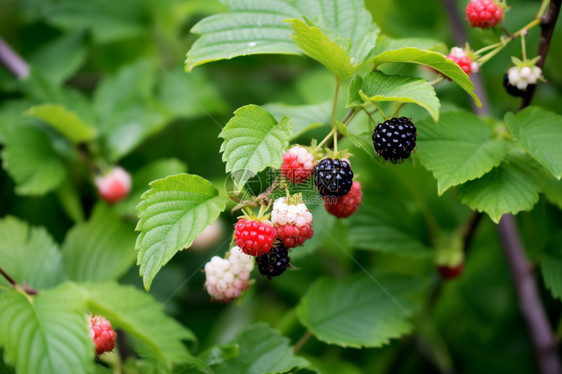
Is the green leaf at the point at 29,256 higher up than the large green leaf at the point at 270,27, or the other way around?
the large green leaf at the point at 270,27

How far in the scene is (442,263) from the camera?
4.51ft

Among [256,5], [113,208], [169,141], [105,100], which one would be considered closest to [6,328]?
[113,208]

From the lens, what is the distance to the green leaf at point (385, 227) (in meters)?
1.36

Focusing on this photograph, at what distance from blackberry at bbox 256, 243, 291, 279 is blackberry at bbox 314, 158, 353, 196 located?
14 cm

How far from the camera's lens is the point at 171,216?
910 mm

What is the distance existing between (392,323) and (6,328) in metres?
0.80

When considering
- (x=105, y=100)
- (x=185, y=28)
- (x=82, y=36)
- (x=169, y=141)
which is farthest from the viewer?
(x=185, y=28)

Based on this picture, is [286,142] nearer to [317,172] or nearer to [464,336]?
[317,172]

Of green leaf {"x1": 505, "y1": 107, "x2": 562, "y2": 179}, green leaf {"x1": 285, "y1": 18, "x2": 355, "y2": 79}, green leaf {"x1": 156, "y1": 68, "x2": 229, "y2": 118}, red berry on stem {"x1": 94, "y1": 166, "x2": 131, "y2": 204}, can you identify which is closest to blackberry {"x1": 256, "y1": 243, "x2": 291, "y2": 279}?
green leaf {"x1": 285, "y1": 18, "x2": 355, "y2": 79}

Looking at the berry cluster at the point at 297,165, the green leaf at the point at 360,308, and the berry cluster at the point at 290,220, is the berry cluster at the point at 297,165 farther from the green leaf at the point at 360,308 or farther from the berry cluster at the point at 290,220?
the green leaf at the point at 360,308

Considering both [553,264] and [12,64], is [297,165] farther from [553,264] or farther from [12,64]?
[12,64]

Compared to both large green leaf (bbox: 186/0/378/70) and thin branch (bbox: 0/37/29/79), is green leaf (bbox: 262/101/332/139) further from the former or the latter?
thin branch (bbox: 0/37/29/79)

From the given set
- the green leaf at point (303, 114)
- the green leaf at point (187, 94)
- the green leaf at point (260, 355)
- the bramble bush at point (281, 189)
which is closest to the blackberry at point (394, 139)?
the bramble bush at point (281, 189)

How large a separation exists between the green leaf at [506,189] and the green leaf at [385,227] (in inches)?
14.2
